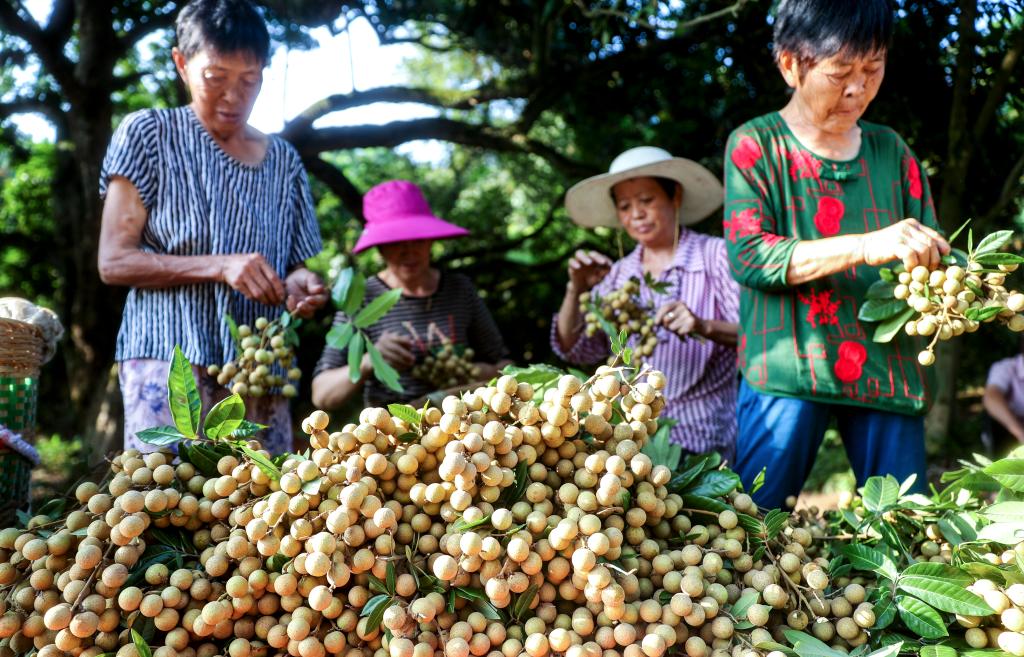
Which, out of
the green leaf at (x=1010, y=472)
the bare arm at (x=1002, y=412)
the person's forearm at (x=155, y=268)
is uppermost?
the person's forearm at (x=155, y=268)

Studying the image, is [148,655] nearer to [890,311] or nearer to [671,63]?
[890,311]

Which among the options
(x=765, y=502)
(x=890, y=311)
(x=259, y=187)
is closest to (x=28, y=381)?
(x=259, y=187)

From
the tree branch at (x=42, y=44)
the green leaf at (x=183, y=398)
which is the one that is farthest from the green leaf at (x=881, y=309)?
the tree branch at (x=42, y=44)

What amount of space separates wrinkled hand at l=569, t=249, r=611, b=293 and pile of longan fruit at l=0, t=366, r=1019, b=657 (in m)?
1.15

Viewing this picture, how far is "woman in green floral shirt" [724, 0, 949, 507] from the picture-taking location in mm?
1727

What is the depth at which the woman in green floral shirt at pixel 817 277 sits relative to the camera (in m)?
1.73

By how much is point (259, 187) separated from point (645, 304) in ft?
3.96

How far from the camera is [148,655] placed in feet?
3.42

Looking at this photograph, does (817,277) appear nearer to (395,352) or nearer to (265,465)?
(265,465)

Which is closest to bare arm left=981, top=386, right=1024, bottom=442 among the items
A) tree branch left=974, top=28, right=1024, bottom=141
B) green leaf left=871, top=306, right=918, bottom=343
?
tree branch left=974, top=28, right=1024, bottom=141

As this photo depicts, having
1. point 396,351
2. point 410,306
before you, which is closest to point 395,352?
point 396,351

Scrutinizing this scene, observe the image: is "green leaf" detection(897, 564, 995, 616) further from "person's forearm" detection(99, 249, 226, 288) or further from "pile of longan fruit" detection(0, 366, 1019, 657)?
"person's forearm" detection(99, 249, 226, 288)

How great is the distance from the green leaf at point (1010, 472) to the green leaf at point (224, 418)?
4.02 feet

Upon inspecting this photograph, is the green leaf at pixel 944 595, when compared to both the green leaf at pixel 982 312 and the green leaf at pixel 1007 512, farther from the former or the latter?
the green leaf at pixel 982 312
